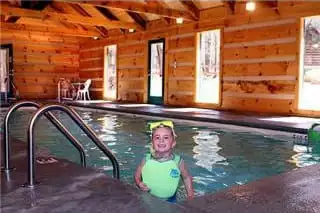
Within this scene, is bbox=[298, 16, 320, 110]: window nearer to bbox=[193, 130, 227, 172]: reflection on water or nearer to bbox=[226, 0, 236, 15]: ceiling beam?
bbox=[226, 0, 236, 15]: ceiling beam

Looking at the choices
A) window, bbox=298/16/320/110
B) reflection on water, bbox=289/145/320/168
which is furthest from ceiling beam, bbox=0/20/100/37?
reflection on water, bbox=289/145/320/168

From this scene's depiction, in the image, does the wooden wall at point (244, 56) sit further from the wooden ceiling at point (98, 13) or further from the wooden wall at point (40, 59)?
the wooden wall at point (40, 59)

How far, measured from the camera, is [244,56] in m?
8.53

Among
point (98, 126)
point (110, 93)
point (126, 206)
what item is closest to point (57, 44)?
point (110, 93)

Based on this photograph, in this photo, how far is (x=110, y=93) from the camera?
13352 mm

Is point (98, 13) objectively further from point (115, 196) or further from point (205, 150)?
point (115, 196)

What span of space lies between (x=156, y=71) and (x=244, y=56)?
3.41 m

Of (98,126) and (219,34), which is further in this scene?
(219,34)

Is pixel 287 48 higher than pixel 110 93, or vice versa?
pixel 287 48

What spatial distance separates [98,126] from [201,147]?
103 inches

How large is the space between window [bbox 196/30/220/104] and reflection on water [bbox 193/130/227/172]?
11.4 feet

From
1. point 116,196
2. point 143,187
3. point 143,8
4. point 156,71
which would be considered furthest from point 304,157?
point 156,71

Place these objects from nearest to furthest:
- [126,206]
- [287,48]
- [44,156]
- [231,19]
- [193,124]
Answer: [126,206], [44,156], [193,124], [287,48], [231,19]

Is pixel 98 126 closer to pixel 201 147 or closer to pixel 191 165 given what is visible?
pixel 201 147
